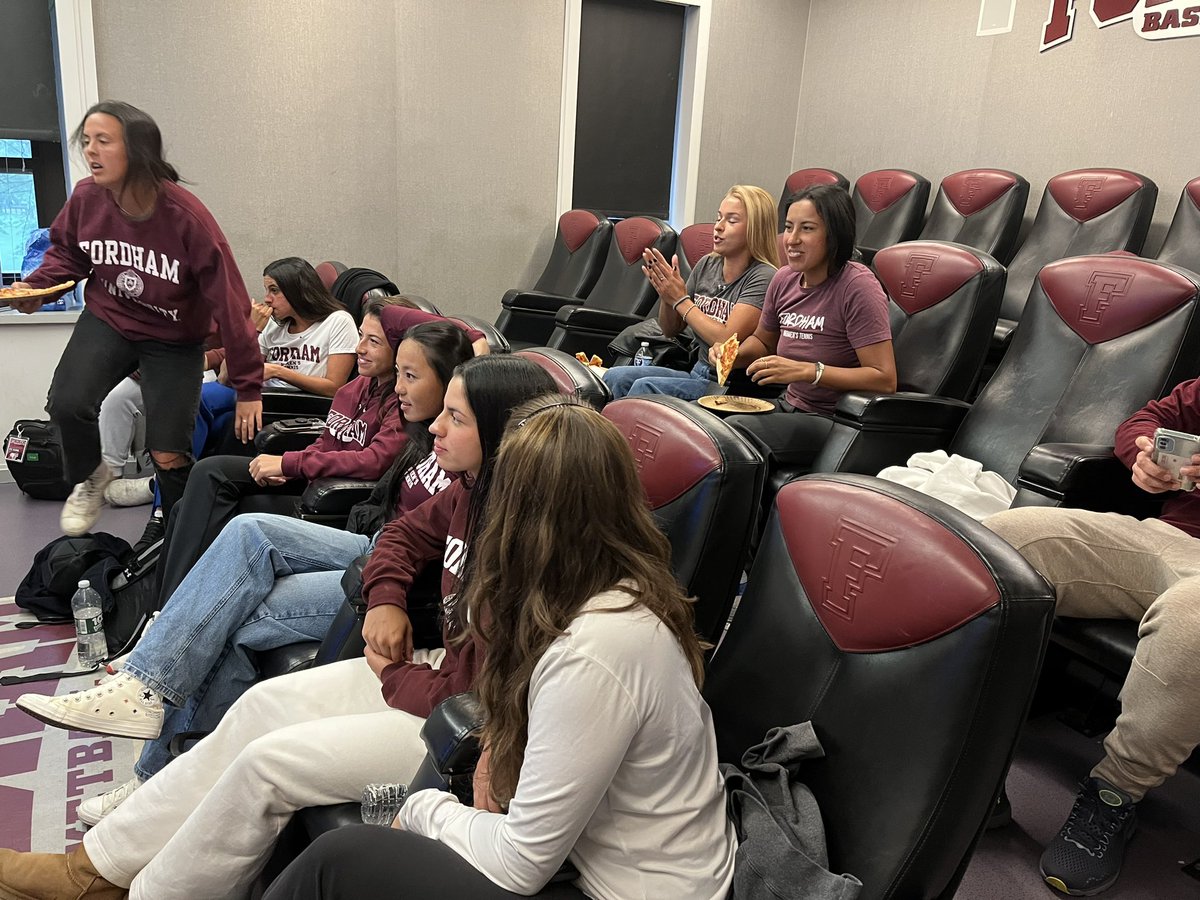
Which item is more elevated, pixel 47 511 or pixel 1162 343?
pixel 1162 343

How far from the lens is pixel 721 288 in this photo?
319cm

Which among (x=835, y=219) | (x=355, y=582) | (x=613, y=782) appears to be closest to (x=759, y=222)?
(x=835, y=219)

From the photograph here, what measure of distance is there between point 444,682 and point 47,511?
2886mm

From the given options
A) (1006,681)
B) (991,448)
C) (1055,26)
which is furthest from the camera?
(1055,26)

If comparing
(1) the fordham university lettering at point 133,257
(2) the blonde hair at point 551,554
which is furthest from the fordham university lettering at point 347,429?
(2) the blonde hair at point 551,554

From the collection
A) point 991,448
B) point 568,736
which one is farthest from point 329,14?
point 568,736

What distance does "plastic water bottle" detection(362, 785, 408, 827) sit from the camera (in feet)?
4.00

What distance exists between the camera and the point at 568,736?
939 millimetres

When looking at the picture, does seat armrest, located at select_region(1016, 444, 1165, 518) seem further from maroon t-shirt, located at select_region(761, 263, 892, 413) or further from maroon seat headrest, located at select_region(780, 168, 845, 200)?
maroon seat headrest, located at select_region(780, 168, 845, 200)

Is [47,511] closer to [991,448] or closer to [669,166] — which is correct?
[991,448]

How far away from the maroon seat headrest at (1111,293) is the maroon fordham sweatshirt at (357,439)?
173 centimetres

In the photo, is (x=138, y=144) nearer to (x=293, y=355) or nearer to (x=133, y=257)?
(x=133, y=257)

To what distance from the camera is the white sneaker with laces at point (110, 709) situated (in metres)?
1.65

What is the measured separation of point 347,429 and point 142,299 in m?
0.77
